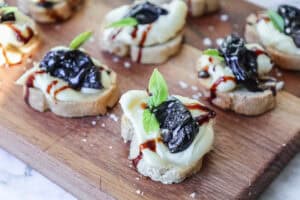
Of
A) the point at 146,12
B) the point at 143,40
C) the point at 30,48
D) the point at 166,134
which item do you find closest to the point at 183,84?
the point at 143,40

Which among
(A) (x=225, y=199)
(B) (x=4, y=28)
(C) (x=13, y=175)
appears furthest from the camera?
(B) (x=4, y=28)

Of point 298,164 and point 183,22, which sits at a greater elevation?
point 183,22

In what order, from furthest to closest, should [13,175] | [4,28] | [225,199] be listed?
[4,28] < [13,175] < [225,199]

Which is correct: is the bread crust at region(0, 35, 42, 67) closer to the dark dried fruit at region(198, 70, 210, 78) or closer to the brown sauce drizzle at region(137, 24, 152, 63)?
the brown sauce drizzle at region(137, 24, 152, 63)

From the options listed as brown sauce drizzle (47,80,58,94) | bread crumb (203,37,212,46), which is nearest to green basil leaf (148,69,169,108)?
brown sauce drizzle (47,80,58,94)

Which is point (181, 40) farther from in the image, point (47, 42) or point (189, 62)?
point (47, 42)

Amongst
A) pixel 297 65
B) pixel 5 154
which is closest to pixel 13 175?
pixel 5 154

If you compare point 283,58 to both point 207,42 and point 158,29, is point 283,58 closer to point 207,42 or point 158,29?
point 207,42

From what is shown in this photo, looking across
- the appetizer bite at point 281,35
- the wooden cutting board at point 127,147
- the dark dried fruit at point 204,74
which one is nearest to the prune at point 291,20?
the appetizer bite at point 281,35
